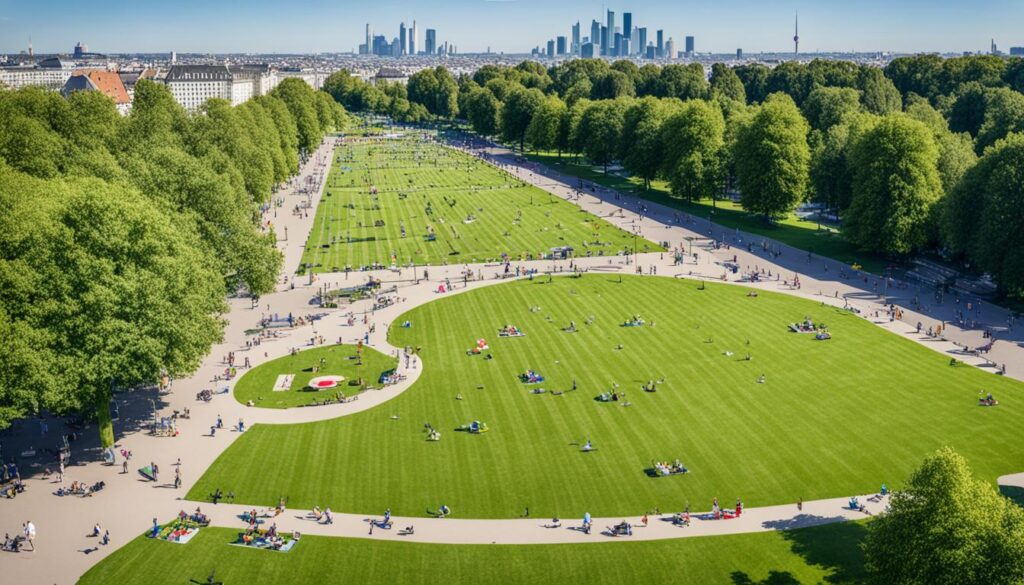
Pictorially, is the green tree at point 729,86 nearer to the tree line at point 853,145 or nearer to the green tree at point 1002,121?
the tree line at point 853,145

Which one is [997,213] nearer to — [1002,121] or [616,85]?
[1002,121]

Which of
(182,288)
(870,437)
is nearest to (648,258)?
(870,437)

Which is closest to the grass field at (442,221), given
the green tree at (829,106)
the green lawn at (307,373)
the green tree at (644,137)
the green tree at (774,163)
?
the green tree at (644,137)

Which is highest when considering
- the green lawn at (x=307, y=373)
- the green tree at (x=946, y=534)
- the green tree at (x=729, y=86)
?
the green tree at (x=729, y=86)

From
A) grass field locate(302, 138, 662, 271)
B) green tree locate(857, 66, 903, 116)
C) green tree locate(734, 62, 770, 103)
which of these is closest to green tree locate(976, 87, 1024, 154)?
green tree locate(857, 66, 903, 116)

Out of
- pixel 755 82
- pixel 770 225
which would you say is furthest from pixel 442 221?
pixel 755 82

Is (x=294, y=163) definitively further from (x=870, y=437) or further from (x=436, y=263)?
(x=870, y=437)
